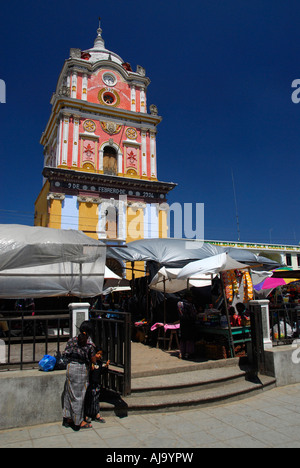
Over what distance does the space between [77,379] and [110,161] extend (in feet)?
70.2

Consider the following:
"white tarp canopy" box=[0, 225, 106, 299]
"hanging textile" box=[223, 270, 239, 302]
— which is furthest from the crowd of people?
"hanging textile" box=[223, 270, 239, 302]

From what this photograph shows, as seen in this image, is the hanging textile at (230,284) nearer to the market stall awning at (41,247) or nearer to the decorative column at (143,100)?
the market stall awning at (41,247)

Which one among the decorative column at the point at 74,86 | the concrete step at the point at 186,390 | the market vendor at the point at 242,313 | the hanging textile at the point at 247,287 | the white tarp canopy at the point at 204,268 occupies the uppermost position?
the decorative column at the point at 74,86

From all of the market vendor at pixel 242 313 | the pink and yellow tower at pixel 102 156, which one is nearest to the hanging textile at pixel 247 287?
the market vendor at pixel 242 313

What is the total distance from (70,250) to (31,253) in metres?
0.85

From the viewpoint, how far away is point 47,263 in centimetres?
749

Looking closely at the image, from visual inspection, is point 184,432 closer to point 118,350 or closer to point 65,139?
point 118,350

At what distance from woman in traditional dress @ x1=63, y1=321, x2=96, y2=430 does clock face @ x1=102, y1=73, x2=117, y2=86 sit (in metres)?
24.8

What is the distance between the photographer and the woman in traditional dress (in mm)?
4723

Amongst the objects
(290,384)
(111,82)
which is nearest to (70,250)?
(290,384)

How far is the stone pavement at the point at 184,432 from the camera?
163 inches

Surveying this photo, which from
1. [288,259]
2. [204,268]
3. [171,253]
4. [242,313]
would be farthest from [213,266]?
A: [288,259]

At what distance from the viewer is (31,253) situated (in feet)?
24.0

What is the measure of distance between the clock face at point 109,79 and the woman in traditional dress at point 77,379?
977 inches
